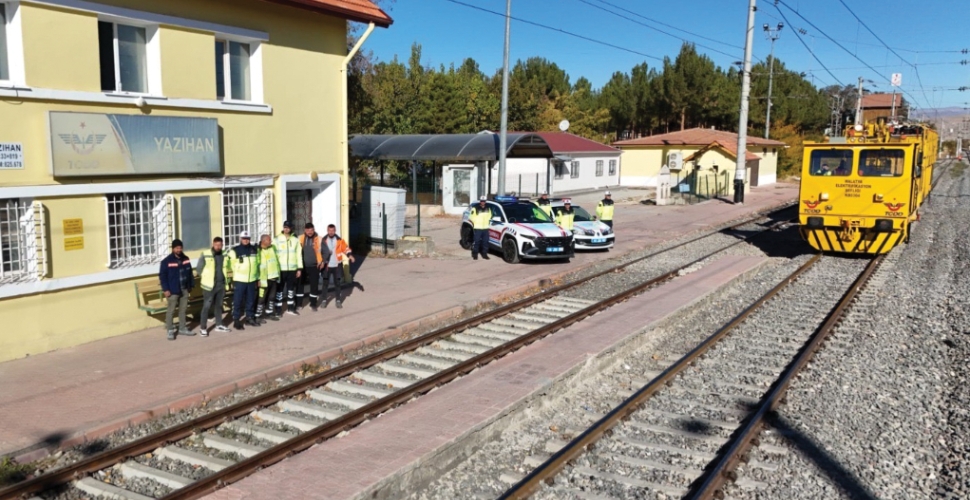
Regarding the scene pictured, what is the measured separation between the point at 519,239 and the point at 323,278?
246 inches

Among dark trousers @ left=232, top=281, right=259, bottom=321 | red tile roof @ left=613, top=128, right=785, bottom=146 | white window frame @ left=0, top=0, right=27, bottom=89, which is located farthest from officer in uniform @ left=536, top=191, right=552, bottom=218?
red tile roof @ left=613, top=128, right=785, bottom=146

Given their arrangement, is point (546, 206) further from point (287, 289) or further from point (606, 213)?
point (287, 289)

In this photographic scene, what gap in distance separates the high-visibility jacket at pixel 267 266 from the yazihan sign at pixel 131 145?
1555 millimetres

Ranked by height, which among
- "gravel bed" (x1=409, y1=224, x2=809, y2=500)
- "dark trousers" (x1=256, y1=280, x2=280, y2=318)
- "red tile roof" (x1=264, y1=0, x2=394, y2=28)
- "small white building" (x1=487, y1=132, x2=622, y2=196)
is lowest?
"gravel bed" (x1=409, y1=224, x2=809, y2=500)

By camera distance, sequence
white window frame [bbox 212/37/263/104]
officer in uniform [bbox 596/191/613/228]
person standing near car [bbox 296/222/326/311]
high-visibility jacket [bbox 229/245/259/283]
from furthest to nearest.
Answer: officer in uniform [bbox 596/191/613/228], person standing near car [bbox 296/222/326/311], white window frame [bbox 212/37/263/104], high-visibility jacket [bbox 229/245/259/283]

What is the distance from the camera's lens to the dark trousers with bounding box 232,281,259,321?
11469 mm

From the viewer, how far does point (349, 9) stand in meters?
13.9

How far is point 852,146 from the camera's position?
18.7 metres

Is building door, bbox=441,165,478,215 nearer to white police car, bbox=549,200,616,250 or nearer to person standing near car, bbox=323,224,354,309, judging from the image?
white police car, bbox=549,200,616,250

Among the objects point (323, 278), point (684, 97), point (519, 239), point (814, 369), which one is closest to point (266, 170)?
point (323, 278)

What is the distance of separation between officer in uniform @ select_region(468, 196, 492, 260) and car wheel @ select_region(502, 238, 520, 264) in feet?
1.57

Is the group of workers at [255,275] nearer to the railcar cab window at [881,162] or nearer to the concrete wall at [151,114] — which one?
the concrete wall at [151,114]

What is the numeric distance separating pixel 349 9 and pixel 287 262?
196 inches

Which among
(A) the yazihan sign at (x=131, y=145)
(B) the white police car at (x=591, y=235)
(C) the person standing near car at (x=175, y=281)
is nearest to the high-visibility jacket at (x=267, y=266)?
(C) the person standing near car at (x=175, y=281)
